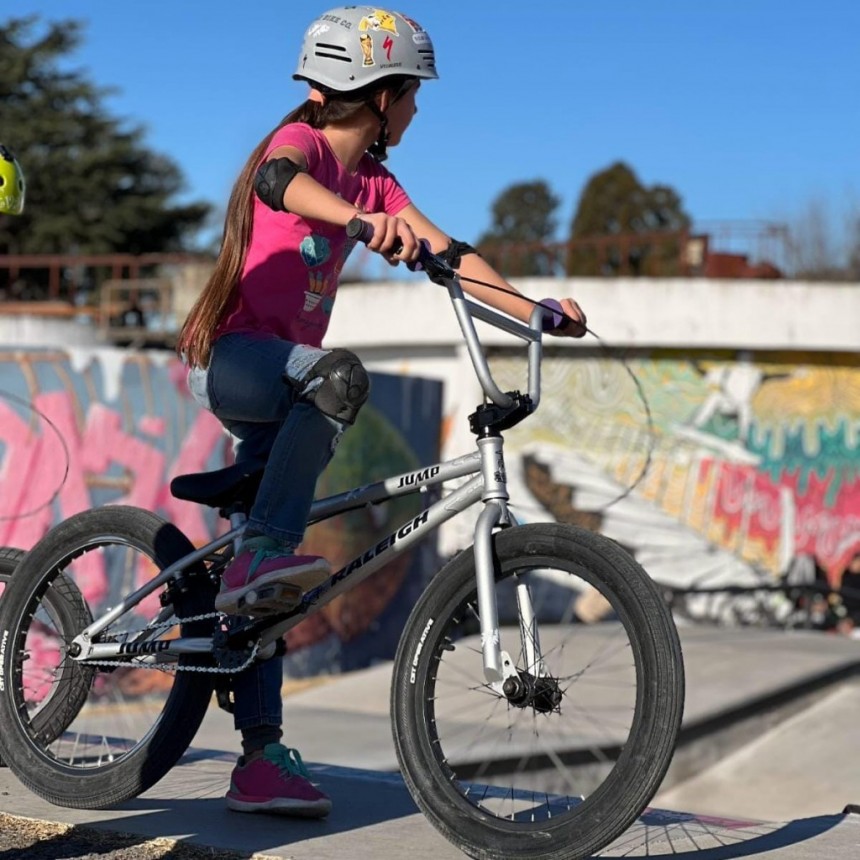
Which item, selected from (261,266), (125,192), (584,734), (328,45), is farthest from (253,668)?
(125,192)

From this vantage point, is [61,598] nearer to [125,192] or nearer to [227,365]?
[227,365]

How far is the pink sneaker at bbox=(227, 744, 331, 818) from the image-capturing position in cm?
346

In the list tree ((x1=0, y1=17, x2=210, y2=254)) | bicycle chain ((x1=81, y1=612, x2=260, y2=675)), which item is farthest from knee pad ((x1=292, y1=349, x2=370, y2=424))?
tree ((x1=0, y1=17, x2=210, y2=254))

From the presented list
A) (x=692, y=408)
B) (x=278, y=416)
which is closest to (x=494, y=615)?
(x=278, y=416)

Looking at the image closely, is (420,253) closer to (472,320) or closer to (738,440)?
(472,320)

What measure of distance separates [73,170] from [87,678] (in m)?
39.5

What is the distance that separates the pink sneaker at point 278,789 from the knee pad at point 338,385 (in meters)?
0.93

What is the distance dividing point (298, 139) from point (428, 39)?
397 millimetres

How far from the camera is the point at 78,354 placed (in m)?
10.9

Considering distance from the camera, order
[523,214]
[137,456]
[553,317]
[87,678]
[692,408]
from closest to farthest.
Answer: [553,317] → [87,678] → [137,456] → [692,408] → [523,214]

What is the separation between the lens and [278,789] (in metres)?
3.46

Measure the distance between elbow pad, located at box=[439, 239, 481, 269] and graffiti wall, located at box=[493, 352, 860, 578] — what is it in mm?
17037

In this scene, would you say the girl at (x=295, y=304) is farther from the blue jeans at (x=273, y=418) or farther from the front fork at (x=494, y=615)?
the front fork at (x=494, y=615)

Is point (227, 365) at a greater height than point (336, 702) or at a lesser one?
greater
